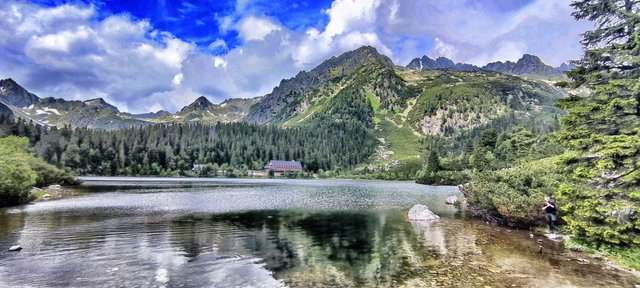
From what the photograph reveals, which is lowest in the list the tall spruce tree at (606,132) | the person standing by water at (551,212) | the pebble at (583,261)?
the pebble at (583,261)

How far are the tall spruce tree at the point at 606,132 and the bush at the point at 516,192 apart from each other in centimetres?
975

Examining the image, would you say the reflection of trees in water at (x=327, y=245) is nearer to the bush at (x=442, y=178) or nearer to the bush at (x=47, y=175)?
the bush at (x=47, y=175)

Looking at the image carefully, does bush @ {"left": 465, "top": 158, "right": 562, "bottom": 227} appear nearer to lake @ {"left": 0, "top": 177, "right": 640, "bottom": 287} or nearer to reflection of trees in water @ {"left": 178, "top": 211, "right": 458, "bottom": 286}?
lake @ {"left": 0, "top": 177, "right": 640, "bottom": 287}

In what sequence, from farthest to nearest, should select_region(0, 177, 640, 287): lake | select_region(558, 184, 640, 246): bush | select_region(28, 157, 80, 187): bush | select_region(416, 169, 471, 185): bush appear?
select_region(416, 169, 471, 185): bush < select_region(28, 157, 80, 187): bush < select_region(558, 184, 640, 246): bush < select_region(0, 177, 640, 287): lake

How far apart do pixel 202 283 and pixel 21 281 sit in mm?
9998

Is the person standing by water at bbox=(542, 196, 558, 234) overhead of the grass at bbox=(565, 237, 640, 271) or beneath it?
overhead

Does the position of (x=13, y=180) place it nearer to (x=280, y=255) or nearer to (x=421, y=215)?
(x=280, y=255)

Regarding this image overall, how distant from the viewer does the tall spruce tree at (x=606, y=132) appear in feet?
74.2

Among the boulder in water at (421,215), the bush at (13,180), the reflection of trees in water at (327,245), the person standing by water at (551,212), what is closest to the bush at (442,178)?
the boulder in water at (421,215)

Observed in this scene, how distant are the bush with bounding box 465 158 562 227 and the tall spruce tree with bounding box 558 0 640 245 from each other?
975 centimetres

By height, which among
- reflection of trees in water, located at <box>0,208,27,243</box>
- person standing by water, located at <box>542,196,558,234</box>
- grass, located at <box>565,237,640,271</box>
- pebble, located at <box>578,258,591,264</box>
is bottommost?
reflection of trees in water, located at <box>0,208,27,243</box>

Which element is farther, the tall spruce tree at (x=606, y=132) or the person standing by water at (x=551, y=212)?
the person standing by water at (x=551, y=212)

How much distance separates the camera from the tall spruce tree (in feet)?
74.2

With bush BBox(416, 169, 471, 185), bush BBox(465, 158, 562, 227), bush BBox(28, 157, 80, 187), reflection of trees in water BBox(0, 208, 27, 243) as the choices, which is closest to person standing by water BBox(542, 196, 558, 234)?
bush BBox(465, 158, 562, 227)
